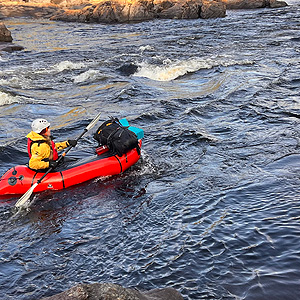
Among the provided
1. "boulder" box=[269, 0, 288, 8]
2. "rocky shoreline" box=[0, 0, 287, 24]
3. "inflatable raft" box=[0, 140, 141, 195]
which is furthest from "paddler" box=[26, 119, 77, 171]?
"boulder" box=[269, 0, 288, 8]

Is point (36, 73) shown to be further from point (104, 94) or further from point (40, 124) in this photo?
point (40, 124)

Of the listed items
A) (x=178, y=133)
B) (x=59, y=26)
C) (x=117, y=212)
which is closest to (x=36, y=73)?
(x=178, y=133)

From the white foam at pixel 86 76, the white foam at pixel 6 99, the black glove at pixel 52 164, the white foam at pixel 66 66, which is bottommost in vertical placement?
the white foam at pixel 66 66

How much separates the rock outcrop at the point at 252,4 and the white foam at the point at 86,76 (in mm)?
26766

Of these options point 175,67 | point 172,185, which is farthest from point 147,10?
point 172,185

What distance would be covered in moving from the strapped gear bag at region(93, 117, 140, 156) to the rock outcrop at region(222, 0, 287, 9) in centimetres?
3337

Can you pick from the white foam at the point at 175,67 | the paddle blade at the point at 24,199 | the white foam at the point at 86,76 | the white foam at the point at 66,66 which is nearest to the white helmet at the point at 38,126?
the paddle blade at the point at 24,199

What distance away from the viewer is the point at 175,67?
51.6 ft

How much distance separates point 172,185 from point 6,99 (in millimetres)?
7863

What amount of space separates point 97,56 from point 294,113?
1159cm

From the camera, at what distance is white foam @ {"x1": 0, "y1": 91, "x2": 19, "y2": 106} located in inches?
487

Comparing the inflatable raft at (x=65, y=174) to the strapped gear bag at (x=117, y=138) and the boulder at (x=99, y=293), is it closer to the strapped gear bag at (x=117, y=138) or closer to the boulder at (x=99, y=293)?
the strapped gear bag at (x=117, y=138)

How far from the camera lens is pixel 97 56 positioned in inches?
749

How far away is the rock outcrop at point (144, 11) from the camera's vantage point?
3328cm
